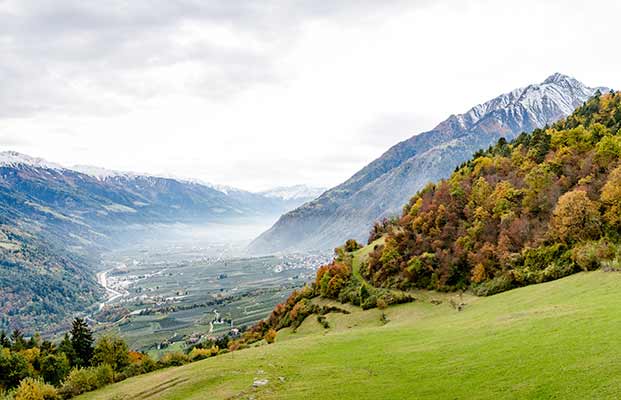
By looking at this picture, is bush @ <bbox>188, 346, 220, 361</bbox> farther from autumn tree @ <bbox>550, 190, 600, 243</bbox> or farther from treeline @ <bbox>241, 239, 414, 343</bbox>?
autumn tree @ <bbox>550, 190, 600, 243</bbox>

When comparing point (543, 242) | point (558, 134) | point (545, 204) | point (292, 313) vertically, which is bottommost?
point (292, 313)

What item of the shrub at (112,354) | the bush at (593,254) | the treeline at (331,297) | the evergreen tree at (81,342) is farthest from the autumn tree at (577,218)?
the evergreen tree at (81,342)

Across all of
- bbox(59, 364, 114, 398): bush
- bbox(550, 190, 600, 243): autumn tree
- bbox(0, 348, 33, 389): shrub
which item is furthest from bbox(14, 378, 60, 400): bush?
bbox(550, 190, 600, 243): autumn tree

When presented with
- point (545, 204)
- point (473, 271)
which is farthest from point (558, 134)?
point (473, 271)

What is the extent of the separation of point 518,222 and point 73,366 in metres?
84.8

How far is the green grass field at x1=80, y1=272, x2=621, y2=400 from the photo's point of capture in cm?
2475

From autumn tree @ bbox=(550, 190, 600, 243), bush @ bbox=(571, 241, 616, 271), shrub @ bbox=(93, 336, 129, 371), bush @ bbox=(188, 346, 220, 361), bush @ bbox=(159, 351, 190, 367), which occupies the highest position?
autumn tree @ bbox=(550, 190, 600, 243)

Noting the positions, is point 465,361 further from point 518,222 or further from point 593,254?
point 518,222

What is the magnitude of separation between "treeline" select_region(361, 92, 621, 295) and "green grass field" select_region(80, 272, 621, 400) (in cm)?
921

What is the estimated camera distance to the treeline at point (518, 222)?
2320 inches

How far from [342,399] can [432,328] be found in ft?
72.3

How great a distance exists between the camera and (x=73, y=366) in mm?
81938

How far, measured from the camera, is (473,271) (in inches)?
2847

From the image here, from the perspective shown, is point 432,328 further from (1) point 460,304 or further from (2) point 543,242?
(2) point 543,242
